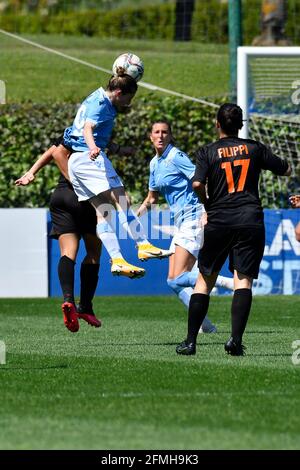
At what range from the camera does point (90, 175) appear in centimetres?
1091

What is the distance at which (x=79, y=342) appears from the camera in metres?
11.1

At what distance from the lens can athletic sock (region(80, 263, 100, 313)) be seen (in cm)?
1148

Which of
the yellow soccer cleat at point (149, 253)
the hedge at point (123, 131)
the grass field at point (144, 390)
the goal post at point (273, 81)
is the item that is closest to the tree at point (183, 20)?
the hedge at point (123, 131)

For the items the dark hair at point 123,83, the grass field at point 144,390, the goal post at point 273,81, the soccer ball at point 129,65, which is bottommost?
the grass field at point 144,390

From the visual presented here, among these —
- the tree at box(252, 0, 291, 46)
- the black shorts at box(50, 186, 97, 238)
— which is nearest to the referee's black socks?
the black shorts at box(50, 186, 97, 238)

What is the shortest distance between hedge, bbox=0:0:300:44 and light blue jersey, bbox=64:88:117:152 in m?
20.2

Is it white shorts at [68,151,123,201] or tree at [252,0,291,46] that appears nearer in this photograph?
white shorts at [68,151,123,201]

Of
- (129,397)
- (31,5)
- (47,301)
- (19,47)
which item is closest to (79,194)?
(129,397)

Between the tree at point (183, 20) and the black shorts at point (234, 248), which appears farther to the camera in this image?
the tree at point (183, 20)

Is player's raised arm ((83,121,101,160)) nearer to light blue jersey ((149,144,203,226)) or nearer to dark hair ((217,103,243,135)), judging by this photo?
dark hair ((217,103,243,135))

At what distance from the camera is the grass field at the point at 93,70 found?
29.1 metres

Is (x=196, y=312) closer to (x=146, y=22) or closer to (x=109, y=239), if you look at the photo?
(x=109, y=239)

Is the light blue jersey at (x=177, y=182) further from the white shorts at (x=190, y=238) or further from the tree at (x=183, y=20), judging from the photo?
the tree at (x=183, y=20)

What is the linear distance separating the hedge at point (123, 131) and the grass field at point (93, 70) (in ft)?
19.7
